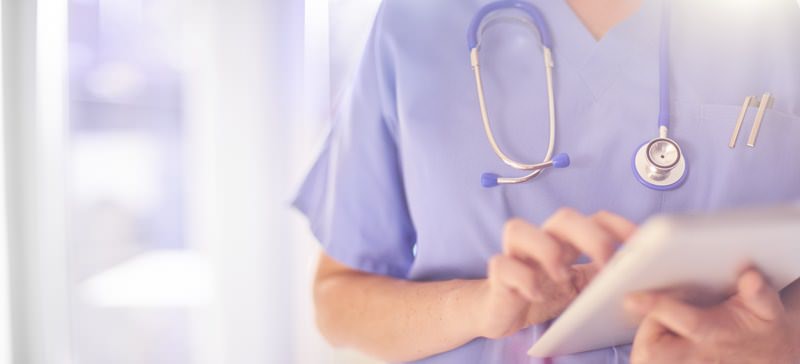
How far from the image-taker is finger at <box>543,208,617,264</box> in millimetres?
436

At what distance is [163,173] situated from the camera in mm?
1506

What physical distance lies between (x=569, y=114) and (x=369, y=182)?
0.23 m

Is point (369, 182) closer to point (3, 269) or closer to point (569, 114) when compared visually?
point (569, 114)

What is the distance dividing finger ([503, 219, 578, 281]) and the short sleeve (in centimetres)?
28

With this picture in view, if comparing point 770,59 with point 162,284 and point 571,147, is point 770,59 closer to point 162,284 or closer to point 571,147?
point 571,147

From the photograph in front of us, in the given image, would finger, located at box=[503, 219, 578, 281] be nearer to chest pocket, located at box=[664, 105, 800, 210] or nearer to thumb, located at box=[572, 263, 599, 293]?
thumb, located at box=[572, 263, 599, 293]

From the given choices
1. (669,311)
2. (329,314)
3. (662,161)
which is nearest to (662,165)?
(662,161)

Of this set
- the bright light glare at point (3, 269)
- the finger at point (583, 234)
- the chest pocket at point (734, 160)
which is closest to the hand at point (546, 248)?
the finger at point (583, 234)

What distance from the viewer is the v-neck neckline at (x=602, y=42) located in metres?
0.68

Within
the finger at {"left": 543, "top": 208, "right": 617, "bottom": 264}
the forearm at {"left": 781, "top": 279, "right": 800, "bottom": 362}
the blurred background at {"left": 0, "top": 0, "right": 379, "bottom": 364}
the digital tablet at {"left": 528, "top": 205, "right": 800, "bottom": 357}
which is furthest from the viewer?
the blurred background at {"left": 0, "top": 0, "right": 379, "bottom": 364}

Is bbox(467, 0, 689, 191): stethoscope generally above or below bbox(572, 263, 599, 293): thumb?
above

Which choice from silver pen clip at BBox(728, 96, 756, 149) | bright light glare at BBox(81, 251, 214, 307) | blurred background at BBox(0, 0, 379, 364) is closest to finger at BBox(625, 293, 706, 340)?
silver pen clip at BBox(728, 96, 756, 149)

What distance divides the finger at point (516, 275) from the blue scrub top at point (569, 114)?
0.19 meters

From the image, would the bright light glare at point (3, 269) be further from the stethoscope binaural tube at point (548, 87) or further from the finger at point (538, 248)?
the finger at point (538, 248)
